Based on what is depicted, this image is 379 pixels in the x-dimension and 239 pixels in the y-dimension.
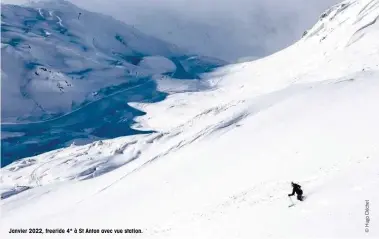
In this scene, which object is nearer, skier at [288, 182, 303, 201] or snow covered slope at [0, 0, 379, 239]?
snow covered slope at [0, 0, 379, 239]

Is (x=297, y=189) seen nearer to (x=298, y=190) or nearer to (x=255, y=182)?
(x=298, y=190)

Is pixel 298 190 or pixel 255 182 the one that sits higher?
pixel 255 182

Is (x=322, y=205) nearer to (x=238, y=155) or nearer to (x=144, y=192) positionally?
(x=238, y=155)

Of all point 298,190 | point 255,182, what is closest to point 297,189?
point 298,190

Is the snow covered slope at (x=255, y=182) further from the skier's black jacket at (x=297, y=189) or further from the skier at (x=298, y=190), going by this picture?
the skier's black jacket at (x=297, y=189)

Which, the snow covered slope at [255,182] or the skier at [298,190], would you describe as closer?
the snow covered slope at [255,182]

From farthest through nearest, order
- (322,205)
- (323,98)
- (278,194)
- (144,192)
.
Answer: (323,98)
(144,192)
(278,194)
(322,205)

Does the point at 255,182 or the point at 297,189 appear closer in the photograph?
the point at 297,189

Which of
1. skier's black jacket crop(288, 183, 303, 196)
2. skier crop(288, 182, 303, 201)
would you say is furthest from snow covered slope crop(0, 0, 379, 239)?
skier's black jacket crop(288, 183, 303, 196)

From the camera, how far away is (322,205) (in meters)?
29.8

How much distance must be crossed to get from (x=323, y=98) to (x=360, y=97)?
21.4 ft

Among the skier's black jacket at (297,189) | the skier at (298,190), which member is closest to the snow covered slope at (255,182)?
the skier at (298,190)

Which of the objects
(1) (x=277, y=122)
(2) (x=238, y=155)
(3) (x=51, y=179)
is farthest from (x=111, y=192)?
(3) (x=51, y=179)

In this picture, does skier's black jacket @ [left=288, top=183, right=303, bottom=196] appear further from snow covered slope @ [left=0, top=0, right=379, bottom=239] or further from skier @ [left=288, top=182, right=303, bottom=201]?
snow covered slope @ [left=0, top=0, right=379, bottom=239]
